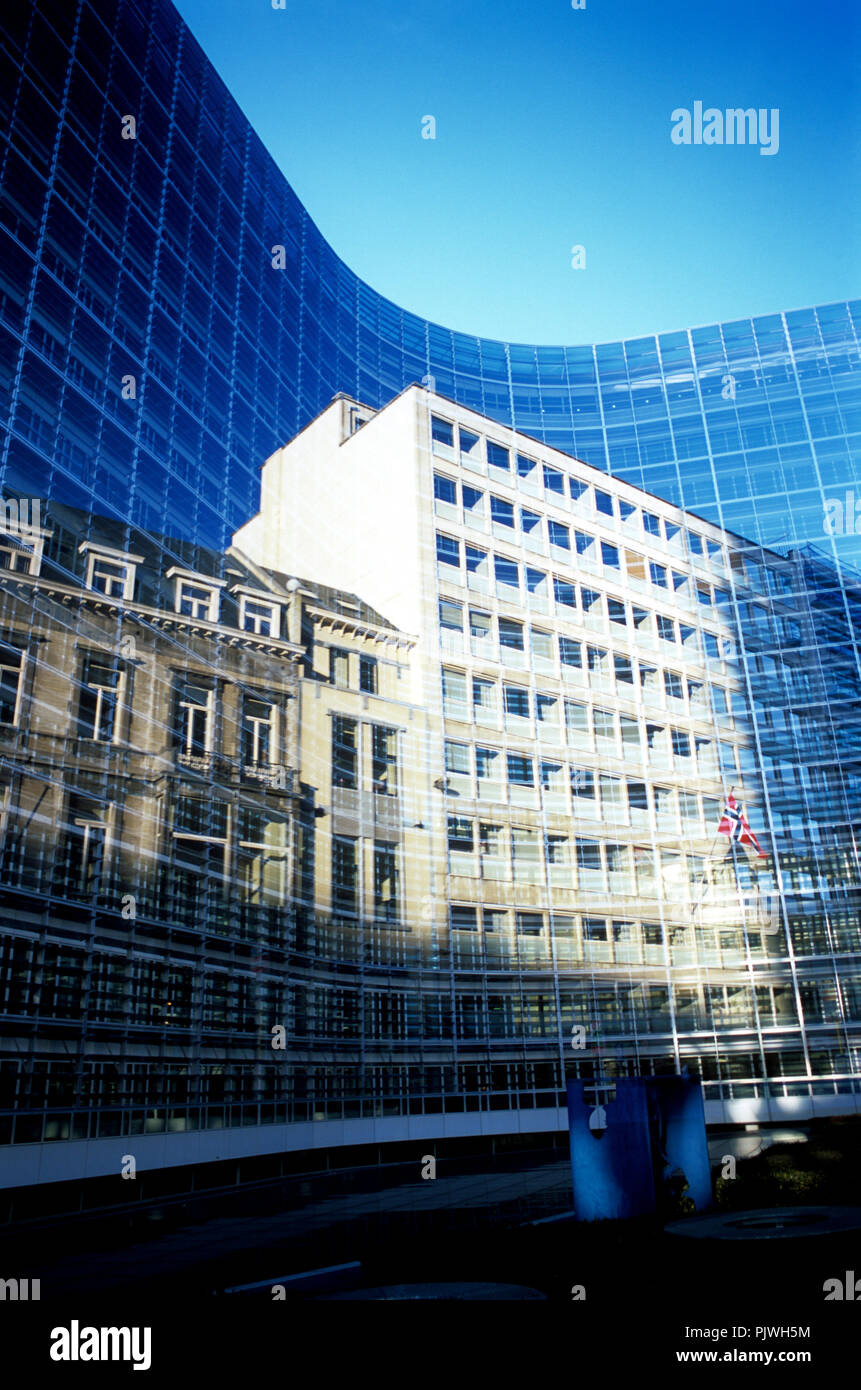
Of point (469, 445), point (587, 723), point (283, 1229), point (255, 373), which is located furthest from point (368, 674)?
point (283, 1229)

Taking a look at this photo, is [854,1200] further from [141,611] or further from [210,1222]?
[141,611]

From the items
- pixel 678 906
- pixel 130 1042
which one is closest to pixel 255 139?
pixel 130 1042

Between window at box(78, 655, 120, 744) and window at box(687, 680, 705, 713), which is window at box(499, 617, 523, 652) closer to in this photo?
window at box(687, 680, 705, 713)

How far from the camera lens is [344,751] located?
86.5ft

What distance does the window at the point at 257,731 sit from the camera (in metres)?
22.8

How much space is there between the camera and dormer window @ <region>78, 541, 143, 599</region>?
57.0 ft

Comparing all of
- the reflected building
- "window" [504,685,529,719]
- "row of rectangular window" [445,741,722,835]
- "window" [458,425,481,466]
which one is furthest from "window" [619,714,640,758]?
"window" [458,425,481,466]

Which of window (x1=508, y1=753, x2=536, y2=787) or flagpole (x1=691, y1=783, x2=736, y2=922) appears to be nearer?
window (x1=508, y1=753, x2=536, y2=787)

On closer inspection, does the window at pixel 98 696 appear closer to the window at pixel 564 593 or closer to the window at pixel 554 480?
the window at pixel 564 593

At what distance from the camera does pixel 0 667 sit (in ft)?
51.8

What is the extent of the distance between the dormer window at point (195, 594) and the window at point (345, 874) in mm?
6350

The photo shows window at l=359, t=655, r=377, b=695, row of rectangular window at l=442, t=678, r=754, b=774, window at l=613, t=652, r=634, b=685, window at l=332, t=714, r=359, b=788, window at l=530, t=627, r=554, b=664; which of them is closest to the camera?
window at l=332, t=714, r=359, b=788

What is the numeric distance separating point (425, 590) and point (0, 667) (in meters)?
15.6

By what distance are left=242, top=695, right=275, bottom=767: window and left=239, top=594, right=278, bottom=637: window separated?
1.64 metres
